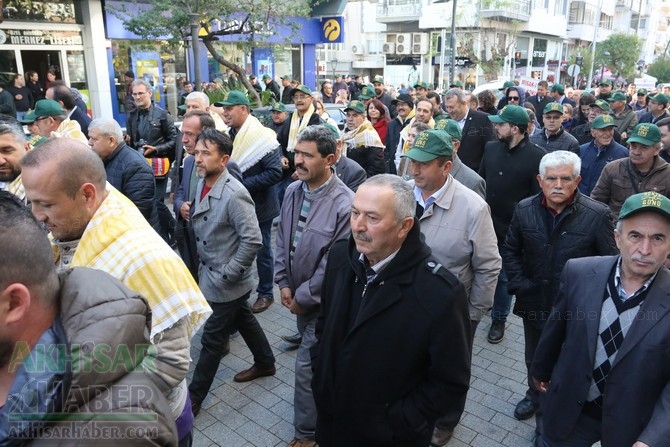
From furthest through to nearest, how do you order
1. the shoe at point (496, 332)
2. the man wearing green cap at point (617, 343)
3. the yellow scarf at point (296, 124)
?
the yellow scarf at point (296, 124), the shoe at point (496, 332), the man wearing green cap at point (617, 343)

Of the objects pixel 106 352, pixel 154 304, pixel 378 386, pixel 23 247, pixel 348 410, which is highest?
pixel 23 247

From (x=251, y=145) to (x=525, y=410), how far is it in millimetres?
3778

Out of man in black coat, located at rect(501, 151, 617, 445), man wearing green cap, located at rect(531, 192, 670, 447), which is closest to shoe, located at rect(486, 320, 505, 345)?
man in black coat, located at rect(501, 151, 617, 445)

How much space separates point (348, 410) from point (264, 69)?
2342 centimetres

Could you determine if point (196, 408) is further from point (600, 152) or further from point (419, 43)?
point (419, 43)

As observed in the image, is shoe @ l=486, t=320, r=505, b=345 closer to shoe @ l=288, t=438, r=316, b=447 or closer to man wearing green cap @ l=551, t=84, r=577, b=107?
shoe @ l=288, t=438, r=316, b=447

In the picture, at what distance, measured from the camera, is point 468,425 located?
3924mm

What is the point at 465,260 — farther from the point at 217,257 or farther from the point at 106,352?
the point at 106,352

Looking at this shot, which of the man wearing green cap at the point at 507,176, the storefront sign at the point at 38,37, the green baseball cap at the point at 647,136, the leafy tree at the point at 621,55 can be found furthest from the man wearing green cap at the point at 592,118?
the leafy tree at the point at 621,55

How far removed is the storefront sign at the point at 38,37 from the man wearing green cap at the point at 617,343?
18.2 m

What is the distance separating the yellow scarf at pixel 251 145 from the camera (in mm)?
5656

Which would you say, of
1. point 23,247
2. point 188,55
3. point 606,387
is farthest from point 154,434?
point 188,55

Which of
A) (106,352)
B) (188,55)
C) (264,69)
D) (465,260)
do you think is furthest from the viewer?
(264,69)

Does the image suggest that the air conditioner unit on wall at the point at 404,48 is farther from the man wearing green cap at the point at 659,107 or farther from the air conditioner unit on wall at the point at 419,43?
the man wearing green cap at the point at 659,107
